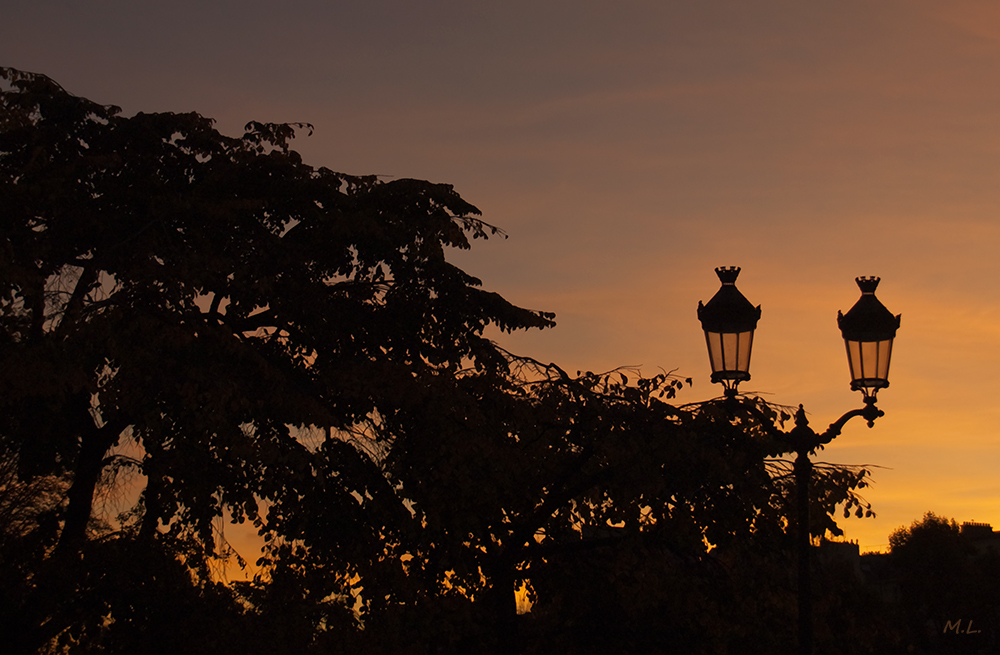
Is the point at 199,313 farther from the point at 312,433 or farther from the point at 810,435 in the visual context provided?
the point at 810,435

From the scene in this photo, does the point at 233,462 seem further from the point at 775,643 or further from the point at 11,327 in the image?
the point at 775,643

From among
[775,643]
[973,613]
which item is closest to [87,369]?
[775,643]

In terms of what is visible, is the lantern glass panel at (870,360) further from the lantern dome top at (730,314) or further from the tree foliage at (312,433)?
the tree foliage at (312,433)

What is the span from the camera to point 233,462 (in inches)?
609

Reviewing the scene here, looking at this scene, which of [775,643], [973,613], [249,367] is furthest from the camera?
[973,613]

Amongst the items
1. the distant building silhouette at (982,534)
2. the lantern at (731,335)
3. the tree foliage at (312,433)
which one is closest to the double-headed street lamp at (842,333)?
the lantern at (731,335)

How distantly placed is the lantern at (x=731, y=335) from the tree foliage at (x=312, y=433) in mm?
5222

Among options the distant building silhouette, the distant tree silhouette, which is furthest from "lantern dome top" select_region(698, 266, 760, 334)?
the distant building silhouette

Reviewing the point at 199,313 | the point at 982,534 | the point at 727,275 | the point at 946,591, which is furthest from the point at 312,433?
the point at 982,534

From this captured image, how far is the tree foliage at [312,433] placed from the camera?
51.3ft

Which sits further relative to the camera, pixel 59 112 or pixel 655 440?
pixel 59 112

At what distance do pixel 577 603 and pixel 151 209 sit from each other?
30.4 feet

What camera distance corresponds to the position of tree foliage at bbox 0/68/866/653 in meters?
15.6

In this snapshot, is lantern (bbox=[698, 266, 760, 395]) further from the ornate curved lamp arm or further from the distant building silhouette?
the distant building silhouette
